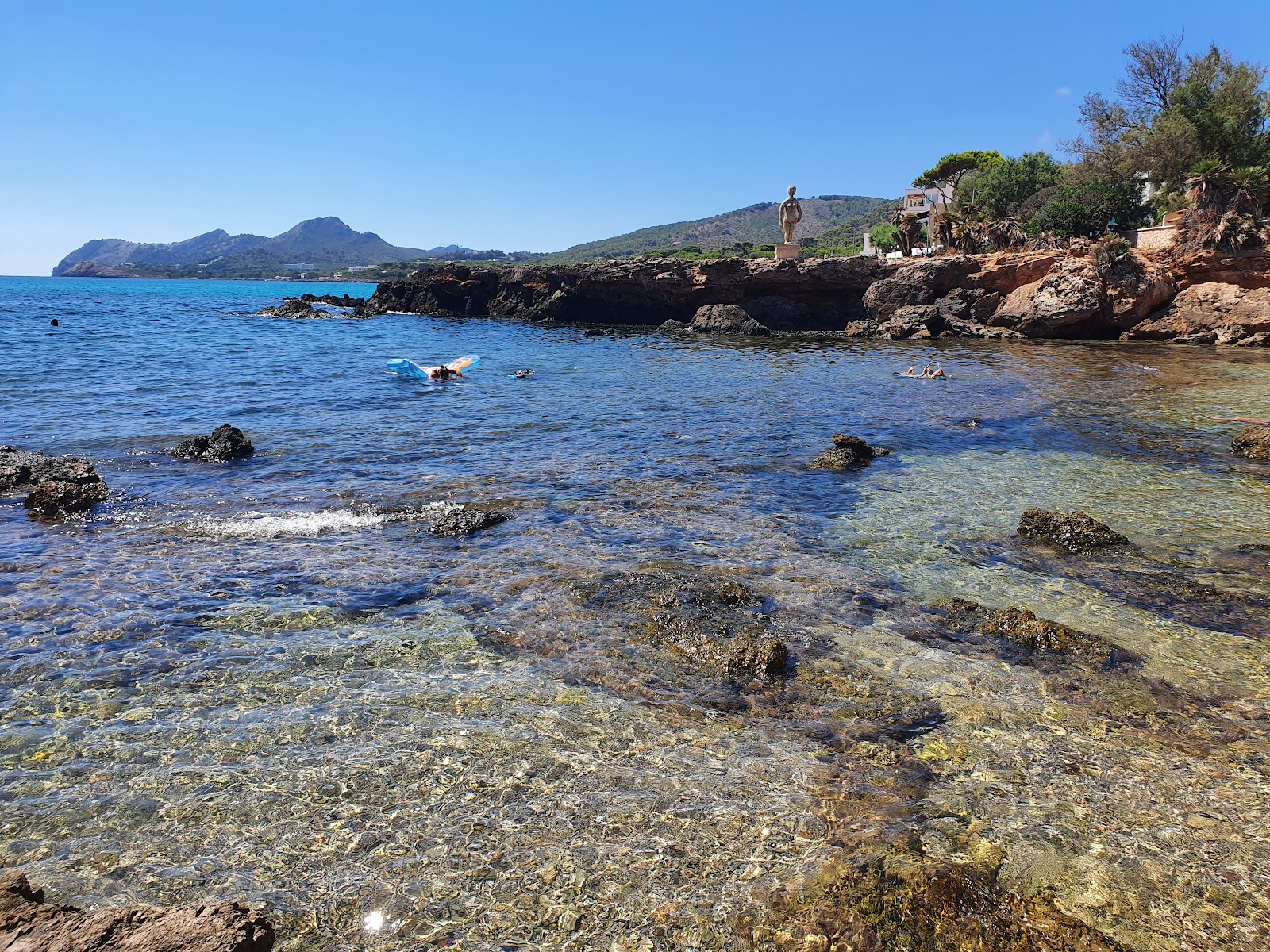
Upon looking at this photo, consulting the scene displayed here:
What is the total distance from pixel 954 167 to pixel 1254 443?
79.5m

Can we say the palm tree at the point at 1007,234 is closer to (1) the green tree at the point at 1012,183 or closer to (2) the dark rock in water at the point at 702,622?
(1) the green tree at the point at 1012,183

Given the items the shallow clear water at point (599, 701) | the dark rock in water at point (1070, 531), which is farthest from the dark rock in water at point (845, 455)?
the dark rock in water at point (1070, 531)

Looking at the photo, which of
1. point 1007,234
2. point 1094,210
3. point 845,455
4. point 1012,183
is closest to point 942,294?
point 1007,234

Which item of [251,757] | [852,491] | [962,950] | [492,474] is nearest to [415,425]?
[492,474]

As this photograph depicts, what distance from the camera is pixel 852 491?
1091cm

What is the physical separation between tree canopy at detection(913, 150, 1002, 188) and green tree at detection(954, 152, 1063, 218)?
1285 cm

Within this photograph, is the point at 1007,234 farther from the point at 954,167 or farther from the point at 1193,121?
the point at 954,167

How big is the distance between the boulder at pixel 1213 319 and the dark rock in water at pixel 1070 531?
29.1 metres

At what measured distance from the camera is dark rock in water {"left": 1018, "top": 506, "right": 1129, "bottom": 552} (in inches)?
326

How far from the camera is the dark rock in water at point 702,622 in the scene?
570cm

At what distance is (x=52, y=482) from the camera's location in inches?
380

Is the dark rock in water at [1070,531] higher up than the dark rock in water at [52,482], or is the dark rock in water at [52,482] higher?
the dark rock in water at [52,482]

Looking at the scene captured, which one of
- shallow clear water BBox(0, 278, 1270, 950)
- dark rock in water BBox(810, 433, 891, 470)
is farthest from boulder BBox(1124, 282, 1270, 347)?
dark rock in water BBox(810, 433, 891, 470)

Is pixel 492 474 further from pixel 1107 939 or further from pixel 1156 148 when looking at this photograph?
pixel 1156 148
